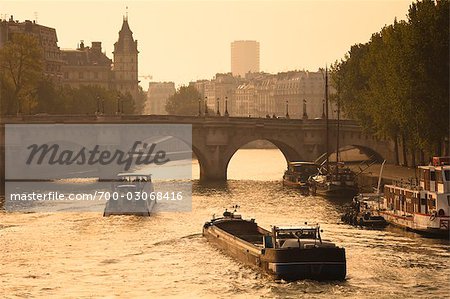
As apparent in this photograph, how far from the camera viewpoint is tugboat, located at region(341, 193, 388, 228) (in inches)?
3265

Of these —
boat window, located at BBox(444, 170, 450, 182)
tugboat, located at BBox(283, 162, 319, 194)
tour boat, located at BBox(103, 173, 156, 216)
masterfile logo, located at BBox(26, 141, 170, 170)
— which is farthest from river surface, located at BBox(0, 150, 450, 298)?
masterfile logo, located at BBox(26, 141, 170, 170)

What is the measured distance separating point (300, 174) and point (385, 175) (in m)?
9.85

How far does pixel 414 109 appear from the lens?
10119 centimetres

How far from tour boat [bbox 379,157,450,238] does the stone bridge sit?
45.9m

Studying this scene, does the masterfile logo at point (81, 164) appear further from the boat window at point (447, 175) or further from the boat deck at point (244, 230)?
the boat window at point (447, 175)

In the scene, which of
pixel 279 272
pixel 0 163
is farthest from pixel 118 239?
pixel 0 163

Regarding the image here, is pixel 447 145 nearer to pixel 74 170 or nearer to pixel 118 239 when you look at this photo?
pixel 118 239

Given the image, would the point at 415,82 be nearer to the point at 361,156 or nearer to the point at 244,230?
the point at 244,230

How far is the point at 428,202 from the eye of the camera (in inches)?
3066

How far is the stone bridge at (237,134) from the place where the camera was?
416 ft

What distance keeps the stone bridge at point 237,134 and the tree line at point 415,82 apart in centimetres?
1028

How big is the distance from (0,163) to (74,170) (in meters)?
12.8

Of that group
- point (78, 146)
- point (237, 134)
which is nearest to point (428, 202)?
point (237, 134)

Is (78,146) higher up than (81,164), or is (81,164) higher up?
(78,146)
